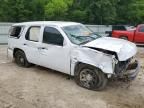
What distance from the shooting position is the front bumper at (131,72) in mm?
6742

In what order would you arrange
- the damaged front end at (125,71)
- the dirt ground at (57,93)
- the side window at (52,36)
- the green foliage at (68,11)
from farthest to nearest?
the green foliage at (68,11), the side window at (52,36), the damaged front end at (125,71), the dirt ground at (57,93)

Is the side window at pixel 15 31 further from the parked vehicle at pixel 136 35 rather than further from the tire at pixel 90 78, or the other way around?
the parked vehicle at pixel 136 35

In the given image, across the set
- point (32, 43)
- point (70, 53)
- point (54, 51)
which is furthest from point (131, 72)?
point (32, 43)

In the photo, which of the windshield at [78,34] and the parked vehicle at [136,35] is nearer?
the windshield at [78,34]

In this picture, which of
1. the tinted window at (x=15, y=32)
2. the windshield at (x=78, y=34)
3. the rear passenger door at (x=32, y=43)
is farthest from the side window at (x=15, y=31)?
the windshield at (x=78, y=34)

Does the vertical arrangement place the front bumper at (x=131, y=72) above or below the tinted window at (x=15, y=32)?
below

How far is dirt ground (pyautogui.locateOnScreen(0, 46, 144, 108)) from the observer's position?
593 centimetres

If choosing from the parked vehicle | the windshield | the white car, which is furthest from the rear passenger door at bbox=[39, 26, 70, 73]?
the parked vehicle

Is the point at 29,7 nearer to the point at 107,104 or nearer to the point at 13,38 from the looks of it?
the point at 13,38

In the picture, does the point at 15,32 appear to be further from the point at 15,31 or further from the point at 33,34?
the point at 33,34

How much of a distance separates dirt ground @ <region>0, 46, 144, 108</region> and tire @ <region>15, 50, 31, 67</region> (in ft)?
2.29

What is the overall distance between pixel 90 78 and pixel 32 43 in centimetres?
269

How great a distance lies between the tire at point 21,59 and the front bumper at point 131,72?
3748 mm

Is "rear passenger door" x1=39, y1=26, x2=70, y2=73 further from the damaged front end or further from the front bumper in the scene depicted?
the front bumper
